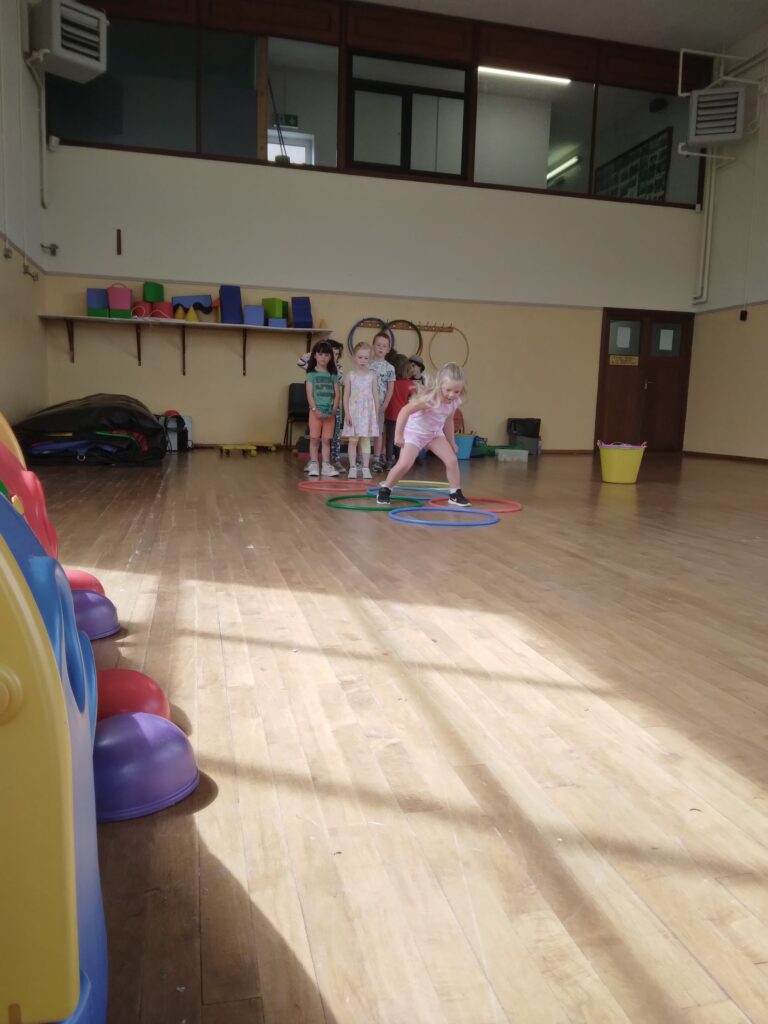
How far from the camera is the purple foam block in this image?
7.06 feet

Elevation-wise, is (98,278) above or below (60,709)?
above

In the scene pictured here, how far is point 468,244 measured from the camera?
989 centimetres

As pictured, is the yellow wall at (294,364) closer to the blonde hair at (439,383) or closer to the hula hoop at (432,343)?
the hula hoop at (432,343)

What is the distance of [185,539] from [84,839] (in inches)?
114

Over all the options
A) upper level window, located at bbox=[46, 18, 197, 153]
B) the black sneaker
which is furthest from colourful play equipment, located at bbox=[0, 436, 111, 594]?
upper level window, located at bbox=[46, 18, 197, 153]

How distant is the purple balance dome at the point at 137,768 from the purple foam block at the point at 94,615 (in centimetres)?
83

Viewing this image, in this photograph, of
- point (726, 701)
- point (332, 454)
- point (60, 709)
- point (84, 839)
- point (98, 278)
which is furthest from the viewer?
point (98, 278)

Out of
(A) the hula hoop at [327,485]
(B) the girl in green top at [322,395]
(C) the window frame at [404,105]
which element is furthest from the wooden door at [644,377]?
(A) the hula hoop at [327,485]

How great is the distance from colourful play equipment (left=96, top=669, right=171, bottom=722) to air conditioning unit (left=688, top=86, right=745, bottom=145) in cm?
1083

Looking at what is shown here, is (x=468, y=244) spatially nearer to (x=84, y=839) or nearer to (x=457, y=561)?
(x=457, y=561)

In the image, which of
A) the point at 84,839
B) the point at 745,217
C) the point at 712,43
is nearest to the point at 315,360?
the point at 84,839

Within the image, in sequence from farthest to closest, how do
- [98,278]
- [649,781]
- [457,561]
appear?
[98,278] → [457,561] → [649,781]

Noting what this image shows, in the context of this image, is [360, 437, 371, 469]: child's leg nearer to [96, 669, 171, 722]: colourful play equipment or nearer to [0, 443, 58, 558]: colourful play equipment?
[0, 443, 58, 558]: colourful play equipment

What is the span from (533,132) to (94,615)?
1042 centimetres
